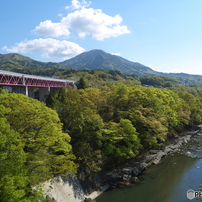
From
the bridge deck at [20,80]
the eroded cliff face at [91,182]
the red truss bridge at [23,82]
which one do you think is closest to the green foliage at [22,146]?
the eroded cliff face at [91,182]

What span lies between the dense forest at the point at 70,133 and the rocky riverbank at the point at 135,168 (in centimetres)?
160

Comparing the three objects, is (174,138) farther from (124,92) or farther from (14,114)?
(14,114)

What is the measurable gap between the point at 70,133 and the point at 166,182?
48.7 feet

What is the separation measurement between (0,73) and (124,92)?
23263 mm

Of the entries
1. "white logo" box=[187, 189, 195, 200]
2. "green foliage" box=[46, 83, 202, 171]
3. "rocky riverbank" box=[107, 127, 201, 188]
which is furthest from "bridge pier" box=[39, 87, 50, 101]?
"white logo" box=[187, 189, 195, 200]

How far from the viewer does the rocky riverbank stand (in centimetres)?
2383

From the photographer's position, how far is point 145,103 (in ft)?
113

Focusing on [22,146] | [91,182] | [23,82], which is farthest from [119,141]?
[23,82]

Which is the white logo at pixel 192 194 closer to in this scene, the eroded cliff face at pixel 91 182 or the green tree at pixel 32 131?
the eroded cliff face at pixel 91 182

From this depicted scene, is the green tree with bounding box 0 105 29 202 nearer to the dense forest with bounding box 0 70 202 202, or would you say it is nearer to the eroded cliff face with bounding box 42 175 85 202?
the dense forest with bounding box 0 70 202 202

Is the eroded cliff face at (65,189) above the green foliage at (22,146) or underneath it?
underneath

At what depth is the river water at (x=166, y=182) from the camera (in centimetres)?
2060

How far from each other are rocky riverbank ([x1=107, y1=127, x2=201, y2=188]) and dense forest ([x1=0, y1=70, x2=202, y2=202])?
160cm

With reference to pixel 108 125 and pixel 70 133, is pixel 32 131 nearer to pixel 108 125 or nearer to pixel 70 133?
pixel 70 133
